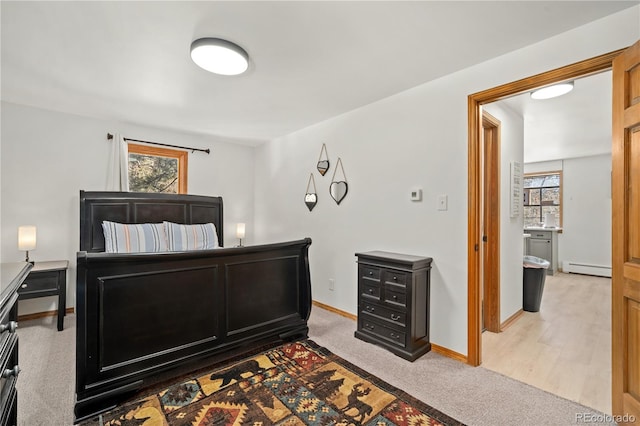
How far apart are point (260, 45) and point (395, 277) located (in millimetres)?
2091

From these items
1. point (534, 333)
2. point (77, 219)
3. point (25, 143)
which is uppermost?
point (25, 143)

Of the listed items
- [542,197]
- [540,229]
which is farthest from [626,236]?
[542,197]

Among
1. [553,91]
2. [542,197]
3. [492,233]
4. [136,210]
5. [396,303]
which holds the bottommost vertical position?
[396,303]

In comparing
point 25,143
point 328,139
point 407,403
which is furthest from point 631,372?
point 25,143

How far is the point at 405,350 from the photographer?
2.47 meters

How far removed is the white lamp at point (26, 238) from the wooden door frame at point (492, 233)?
466 cm

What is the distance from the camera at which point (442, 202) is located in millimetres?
2588

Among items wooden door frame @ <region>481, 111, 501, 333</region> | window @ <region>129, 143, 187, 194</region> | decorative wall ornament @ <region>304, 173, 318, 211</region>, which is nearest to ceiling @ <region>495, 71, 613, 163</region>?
wooden door frame @ <region>481, 111, 501, 333</region>

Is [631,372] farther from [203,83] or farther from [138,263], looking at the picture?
[203,83]

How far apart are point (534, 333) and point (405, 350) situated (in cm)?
154

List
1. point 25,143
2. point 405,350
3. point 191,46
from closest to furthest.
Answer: point 191,46 < point 405,350 < point 25,143

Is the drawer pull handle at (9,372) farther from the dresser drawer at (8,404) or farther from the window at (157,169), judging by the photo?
the window at (157,169)

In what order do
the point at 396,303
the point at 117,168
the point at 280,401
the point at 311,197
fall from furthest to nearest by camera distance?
the point at 311,197 → the point at 117,168 → the point at 396,303 → the point at 280,401

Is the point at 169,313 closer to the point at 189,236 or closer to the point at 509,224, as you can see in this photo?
the point at 189,236
